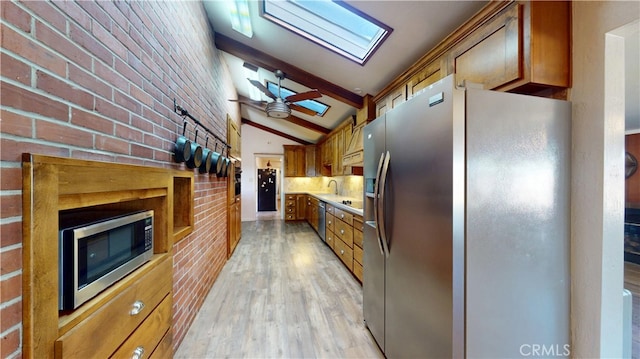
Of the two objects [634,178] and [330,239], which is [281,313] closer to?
[330,239]

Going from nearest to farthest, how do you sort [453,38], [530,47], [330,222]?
[530,47] → [453,38] → [330,222]

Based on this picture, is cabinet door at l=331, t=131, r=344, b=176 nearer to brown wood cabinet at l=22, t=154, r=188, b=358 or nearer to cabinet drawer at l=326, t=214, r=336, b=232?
cabinet drawer at l=326, t=214, r=336, b=232

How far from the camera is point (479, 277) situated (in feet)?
3.62

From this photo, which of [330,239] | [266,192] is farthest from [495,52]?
[266,192]

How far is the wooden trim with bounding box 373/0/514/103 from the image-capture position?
1.44m

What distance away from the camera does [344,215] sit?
11.2 ft

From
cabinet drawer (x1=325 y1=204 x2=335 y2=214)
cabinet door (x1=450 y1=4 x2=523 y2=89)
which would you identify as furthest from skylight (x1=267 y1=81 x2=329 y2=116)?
cabinet door (x1=450 y1=4 x2=523 y2=89)

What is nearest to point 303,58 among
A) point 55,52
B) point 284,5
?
point 284,5

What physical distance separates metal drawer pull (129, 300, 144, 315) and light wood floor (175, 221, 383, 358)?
1014 millimetres

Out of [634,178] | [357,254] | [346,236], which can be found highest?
[634,178]

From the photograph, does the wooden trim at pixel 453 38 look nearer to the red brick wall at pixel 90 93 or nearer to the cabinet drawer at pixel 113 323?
the red brick wall at pixel 90 93

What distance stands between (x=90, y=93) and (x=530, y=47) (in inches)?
83.9

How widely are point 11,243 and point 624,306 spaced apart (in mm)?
2595

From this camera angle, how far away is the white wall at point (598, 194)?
1204mm
